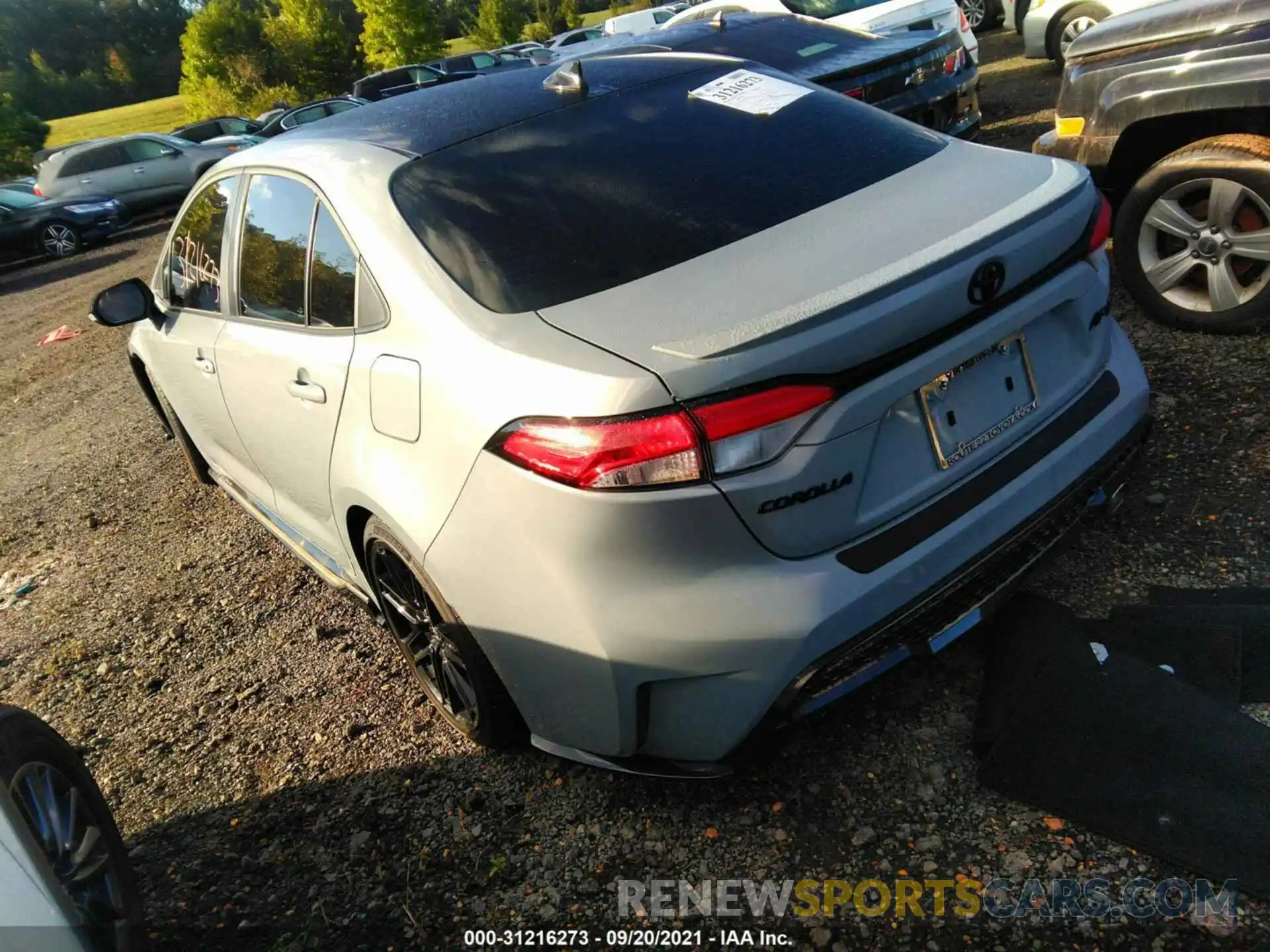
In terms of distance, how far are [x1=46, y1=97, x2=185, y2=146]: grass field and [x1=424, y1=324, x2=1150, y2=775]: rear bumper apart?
170 ft

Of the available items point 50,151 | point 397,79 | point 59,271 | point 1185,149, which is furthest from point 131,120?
point 1185,149

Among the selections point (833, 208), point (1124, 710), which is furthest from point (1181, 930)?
point (833, 208)

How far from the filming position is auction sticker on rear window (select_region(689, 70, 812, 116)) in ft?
9.55

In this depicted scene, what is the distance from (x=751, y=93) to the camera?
9.82 feet

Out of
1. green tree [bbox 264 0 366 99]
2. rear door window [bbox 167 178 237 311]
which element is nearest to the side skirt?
rear door window [bbox 167 178 237 311]

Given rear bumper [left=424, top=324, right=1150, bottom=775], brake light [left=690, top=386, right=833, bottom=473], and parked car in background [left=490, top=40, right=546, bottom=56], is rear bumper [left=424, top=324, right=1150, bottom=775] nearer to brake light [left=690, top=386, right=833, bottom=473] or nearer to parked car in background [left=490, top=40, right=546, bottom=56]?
brake light [left=690, top=386, right=833, bottom=473]

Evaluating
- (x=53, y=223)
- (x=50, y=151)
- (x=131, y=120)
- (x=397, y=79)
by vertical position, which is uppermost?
(x=397, y=79)

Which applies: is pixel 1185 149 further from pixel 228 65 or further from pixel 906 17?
pixel 228 65

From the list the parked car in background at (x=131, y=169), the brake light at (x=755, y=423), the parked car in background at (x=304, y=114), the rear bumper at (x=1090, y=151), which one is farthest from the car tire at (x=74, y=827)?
the parked car in background at (x=304, y=114)

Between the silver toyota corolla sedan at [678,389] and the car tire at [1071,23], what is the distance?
336 inches

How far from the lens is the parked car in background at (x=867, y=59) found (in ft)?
20.9

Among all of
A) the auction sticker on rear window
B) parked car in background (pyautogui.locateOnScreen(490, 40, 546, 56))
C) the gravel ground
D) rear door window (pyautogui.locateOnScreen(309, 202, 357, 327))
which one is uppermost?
the auction sticker on rear window

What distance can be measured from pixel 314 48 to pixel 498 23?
25.0 feet

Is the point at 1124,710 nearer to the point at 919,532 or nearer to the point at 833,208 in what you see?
the point at 919,532
